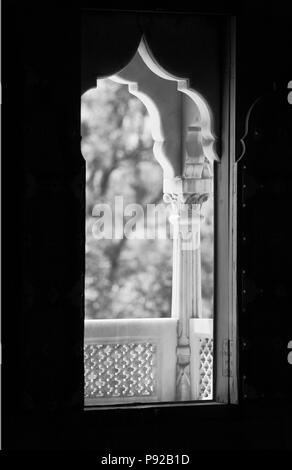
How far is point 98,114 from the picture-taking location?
9062 mm

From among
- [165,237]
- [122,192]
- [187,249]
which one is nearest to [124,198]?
[122,192]

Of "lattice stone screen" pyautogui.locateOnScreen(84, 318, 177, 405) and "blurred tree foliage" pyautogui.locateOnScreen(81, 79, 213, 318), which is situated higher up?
"blurred tree foliage" pyautogui.locateOnScreen(81, 79, 213, 318)

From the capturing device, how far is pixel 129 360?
6.33 m

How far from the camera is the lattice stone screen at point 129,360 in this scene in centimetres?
621

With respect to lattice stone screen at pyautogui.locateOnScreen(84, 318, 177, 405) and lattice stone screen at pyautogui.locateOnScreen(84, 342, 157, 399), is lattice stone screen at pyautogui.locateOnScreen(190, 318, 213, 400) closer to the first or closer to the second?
lattice stone screen at pyautogui.locateOnScreen(84, 318, 177, 405)

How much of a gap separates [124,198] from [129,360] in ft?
9.10

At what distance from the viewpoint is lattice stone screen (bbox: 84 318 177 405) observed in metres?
6.21

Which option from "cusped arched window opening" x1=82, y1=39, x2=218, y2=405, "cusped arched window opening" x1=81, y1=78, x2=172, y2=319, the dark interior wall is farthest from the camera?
"cusped arched window opening" x1=81, y1=78, x2=172, y2=319

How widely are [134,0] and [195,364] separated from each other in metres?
2.63

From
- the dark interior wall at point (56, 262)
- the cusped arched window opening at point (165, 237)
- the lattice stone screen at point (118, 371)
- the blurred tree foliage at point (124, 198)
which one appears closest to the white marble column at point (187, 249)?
the cusped arched window opening at point (165, 237)

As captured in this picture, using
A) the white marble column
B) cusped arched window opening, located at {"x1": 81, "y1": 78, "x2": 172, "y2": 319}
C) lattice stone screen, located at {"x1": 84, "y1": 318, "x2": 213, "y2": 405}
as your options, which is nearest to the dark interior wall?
lattice stone screen, located at {"x1": 84, "y1": 318, "x2": 213, "y2": 405}

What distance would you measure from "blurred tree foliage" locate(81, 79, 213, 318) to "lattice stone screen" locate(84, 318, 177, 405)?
196 centimetres

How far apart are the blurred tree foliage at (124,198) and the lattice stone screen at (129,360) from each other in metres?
1.96

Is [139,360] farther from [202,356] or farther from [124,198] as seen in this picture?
[124,198]
